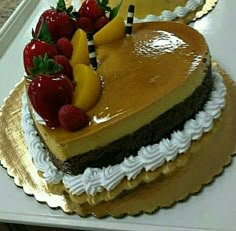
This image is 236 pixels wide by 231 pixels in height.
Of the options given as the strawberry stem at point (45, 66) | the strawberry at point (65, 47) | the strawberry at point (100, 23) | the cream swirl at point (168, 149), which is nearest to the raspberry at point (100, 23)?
the strawberry at point (100, 23)

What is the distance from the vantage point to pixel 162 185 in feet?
4.23

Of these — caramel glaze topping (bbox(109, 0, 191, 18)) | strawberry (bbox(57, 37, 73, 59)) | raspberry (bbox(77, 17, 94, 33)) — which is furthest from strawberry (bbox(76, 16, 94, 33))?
caramel glaze topping (bbox(109, 0, 191, 18))

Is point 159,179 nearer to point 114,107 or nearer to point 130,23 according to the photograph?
point 114,107

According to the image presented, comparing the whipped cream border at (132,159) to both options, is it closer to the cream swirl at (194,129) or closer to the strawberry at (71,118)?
the cream swirl at (194,129)

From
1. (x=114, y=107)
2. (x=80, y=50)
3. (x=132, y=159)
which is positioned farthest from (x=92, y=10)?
(x=132, y=159)

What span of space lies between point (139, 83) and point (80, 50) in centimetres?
20

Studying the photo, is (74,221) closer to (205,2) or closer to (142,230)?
(142,230)

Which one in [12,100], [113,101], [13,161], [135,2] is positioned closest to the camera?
[113,101]

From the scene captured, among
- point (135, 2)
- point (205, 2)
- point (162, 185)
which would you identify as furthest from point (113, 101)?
point (205, 2)

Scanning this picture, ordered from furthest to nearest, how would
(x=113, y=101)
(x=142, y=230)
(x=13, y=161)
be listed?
1. (x=13, y=161)
2. (x=113, y=101)
3. (x=142, y=230)

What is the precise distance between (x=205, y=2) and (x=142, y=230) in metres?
1.01

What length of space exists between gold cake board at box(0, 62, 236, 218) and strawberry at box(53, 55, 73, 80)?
0.84 ft

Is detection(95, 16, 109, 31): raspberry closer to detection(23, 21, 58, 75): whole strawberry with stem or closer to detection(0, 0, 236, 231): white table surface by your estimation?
detection(23, 21, 58, 75): whole strawberry with stem

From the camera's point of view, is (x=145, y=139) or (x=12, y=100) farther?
(x=12, y=100)
